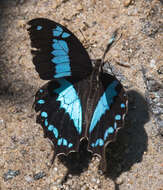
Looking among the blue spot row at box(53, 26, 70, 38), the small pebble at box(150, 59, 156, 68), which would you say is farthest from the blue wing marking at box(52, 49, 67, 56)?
the small pebble at box(150, 59, 156, 68)

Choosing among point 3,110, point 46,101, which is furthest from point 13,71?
point 46,101

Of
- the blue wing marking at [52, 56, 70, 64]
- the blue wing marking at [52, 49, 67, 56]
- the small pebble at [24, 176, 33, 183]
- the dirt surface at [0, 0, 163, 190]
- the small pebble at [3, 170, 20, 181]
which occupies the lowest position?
the small pebble at [24, 176, 33, 183]

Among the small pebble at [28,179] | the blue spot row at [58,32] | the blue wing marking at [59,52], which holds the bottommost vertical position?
the small pebble at [28,179]

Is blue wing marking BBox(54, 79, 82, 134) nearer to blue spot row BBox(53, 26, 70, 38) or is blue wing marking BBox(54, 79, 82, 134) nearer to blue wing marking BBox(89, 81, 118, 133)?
blue wing marking BBox(89, 81, 118, 133)

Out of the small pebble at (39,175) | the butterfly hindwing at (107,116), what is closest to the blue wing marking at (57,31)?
the butterfly hindwing at (107,116)

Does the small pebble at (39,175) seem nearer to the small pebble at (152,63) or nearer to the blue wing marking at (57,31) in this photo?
the blue wing marking at (57,31)

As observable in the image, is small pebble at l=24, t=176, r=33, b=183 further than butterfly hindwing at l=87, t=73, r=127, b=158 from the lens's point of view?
Yes

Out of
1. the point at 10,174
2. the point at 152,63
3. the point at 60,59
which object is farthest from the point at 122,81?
the point at 10,174

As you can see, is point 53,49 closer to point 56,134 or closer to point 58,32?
point 58,32
